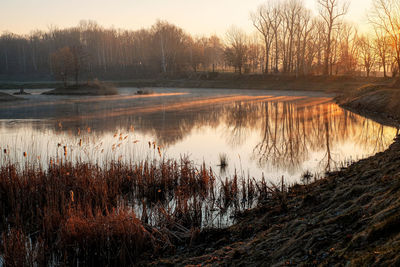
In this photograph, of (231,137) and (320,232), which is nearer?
(320,232)

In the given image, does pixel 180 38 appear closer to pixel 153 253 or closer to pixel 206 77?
pixel 206 77

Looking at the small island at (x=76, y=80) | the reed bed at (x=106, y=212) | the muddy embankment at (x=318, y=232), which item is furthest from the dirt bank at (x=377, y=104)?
the small island at (x=76, y=80)

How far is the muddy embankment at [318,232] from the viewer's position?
10.7 ft

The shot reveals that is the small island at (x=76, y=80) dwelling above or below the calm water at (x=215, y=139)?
above

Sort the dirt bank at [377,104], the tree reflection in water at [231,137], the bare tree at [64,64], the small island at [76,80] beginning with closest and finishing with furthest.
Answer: the tree reflection in water at [231,137], the dirt bank at [377,104], the small island at [76,80], the bare tree at [64,64]

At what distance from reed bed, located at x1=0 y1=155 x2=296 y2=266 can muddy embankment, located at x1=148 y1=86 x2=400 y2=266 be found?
52cm

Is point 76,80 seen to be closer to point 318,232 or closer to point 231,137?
point 231,137

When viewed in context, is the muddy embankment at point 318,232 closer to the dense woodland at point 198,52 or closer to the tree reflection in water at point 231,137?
the tree reflection in water at point 231,137

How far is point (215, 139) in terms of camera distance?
1507 cm

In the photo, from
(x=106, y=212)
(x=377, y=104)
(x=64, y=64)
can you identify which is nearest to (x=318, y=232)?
(x=106, y=212)

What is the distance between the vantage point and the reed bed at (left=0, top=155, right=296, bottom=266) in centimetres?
518

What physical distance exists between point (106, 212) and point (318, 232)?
11.6ft

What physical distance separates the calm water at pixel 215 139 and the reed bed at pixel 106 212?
749 millimetres

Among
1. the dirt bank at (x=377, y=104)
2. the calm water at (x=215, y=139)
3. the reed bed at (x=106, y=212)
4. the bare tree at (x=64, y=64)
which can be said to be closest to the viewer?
the reed bed at (x=106, y=212)
